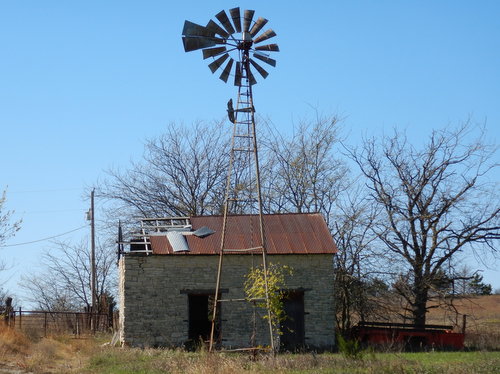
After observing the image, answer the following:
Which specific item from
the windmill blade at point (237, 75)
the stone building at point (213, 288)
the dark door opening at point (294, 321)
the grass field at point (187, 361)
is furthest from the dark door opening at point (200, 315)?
the windmill blade at point (237, 75)

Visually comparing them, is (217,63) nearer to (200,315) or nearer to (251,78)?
(251,78)

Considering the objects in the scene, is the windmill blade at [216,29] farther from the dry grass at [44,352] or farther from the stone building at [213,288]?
the dry grass at [44,352]

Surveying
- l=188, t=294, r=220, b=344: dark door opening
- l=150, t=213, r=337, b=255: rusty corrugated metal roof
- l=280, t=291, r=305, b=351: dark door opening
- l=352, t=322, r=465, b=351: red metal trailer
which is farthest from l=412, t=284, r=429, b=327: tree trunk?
l=188, t=294, r=220, b=344: dark door opening

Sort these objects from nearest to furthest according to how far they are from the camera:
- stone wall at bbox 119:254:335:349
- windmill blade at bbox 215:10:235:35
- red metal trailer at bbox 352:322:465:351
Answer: windmill blade at bbox 215:10:235:35 < stone wall at bbox 119:254:335:349 < red metal trailer at bbox 352:322:465:351

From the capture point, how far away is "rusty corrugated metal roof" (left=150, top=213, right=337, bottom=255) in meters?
25.2

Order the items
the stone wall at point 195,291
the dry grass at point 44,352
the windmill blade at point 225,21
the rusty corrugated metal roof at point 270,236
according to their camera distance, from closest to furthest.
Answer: the dry grass at point 44,352 < the windmill blade at point 225,21 < the stone wall at point 195,291 < the rusty corrugated metal roof at point 270,236

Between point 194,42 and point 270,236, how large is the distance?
358 inches

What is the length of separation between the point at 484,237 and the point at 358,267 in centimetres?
530

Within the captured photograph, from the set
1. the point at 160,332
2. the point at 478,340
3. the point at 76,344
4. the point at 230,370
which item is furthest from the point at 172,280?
the point at 478,340

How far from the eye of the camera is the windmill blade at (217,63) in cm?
1952

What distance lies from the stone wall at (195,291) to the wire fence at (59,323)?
444 centimetres

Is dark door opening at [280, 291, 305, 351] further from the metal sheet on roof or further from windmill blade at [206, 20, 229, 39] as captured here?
windmill blade at [206, 20, 229, 39]

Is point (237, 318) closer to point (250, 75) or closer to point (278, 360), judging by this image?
point (278, 360)

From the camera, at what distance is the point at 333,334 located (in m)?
25.0
